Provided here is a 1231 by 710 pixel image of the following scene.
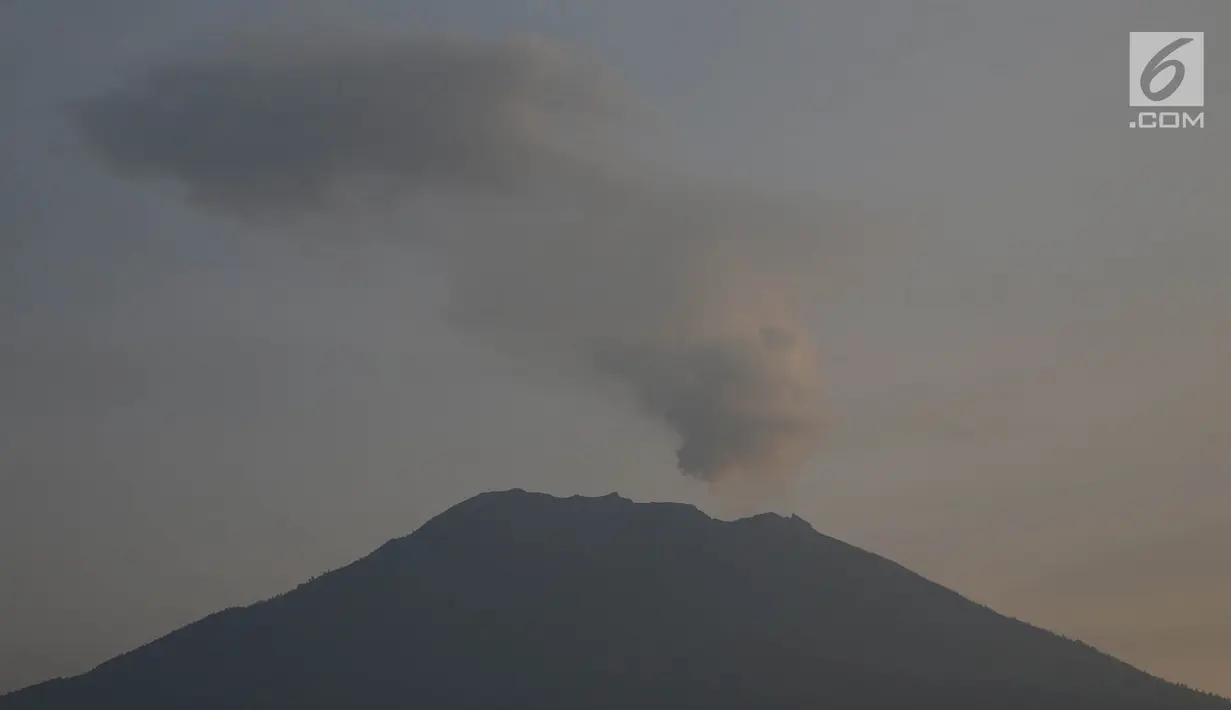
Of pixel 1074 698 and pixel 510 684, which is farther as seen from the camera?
pixel 510 684

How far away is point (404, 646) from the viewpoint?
198500 millimetres

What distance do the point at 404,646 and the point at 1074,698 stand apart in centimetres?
8164

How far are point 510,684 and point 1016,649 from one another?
61758 mm

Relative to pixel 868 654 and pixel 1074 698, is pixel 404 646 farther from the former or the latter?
pixel 1074 698

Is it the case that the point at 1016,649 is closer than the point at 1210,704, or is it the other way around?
the point at 1210,704

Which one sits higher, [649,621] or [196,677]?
[649,621]

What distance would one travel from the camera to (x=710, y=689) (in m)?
180

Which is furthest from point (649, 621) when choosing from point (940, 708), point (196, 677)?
point (196, 677)

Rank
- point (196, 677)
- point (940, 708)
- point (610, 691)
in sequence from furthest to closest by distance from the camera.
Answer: point (196, 677)
point (610, 691)
point (940, 708)

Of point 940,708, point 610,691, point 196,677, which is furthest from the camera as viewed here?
Answer: point 196,677

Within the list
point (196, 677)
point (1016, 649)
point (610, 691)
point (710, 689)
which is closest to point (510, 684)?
point (610, 691)

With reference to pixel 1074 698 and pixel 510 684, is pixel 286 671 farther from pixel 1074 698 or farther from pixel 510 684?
pixel 1074 698

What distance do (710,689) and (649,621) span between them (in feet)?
67.4

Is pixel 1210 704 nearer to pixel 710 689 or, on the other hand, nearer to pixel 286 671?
pixel 710 689
